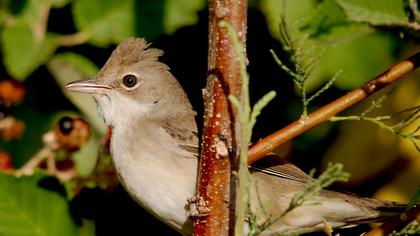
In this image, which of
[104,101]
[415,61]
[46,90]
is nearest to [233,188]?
[415,61]

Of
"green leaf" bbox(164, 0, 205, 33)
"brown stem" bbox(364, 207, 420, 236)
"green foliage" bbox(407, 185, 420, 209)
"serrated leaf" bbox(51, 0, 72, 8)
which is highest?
"green leaf" bbox(164, 0, 205, 33)

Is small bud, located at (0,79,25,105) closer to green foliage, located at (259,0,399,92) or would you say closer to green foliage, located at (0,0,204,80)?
green foliage, located at (0,0,204,80)

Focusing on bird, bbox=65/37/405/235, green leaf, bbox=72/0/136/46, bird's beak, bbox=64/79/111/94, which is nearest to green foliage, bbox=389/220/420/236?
bird, bbox=65/37/405/235

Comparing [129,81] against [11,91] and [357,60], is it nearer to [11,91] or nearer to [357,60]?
[11,91]

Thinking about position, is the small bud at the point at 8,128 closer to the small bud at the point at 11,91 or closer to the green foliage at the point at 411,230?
the small bud at the point at 11,91

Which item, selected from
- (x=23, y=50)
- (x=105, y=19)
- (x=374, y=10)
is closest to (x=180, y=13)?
(x=105, y=19)

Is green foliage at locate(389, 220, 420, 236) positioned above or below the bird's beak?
below

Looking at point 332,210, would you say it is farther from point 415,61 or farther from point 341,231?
point 415,61
